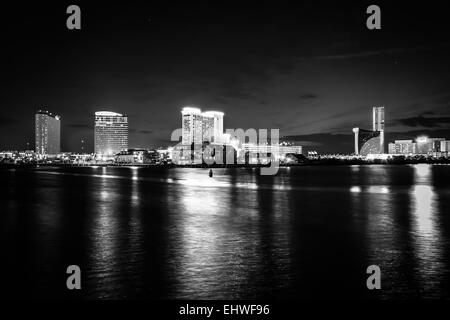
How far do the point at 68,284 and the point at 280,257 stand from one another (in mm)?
5109

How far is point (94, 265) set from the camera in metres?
9.75

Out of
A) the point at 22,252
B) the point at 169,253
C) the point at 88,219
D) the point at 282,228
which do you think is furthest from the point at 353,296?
the point at 88,219

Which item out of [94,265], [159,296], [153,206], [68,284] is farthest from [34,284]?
[153,206]

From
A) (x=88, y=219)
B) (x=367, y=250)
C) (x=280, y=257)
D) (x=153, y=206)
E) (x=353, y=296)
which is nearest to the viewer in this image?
(x=353, y=296)

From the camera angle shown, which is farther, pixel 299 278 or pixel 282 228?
pixel 282 228

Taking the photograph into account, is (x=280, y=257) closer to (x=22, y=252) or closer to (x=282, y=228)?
(x=282, y=228)

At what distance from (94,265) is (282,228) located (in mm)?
7572

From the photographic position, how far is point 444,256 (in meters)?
10.6

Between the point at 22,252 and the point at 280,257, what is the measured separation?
6.98 meters

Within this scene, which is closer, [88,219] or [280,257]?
[280,257]

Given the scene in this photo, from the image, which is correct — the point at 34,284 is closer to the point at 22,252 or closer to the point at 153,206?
the point at 22,252

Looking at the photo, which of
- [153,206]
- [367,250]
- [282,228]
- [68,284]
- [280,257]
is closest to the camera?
[68,284]
